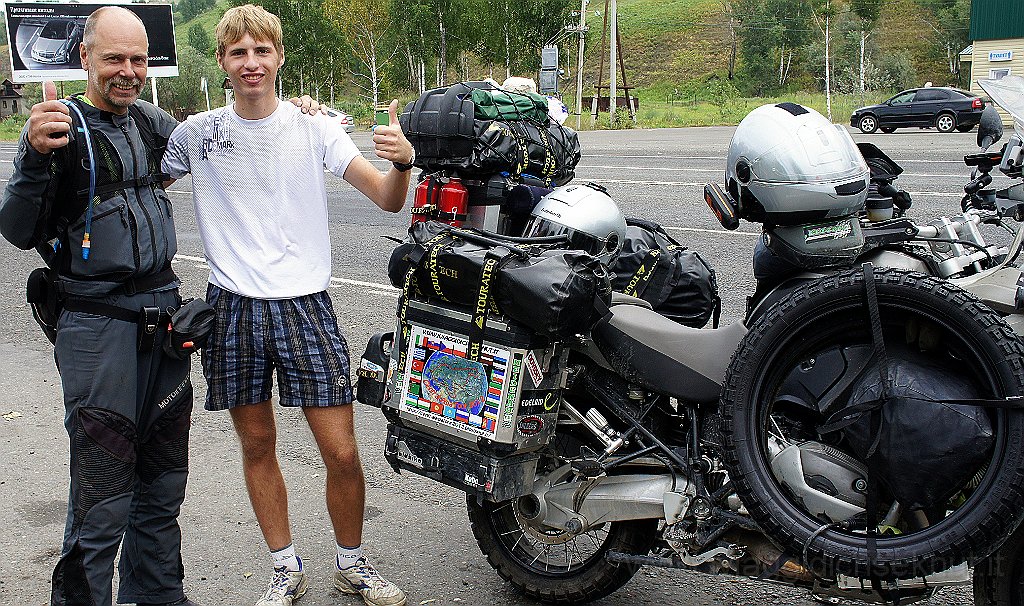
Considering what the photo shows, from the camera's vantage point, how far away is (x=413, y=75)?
65250 millimetres

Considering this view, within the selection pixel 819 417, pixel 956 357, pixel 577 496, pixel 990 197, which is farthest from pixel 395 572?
pixel 990 197

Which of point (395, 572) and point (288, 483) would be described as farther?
point (288, 483)

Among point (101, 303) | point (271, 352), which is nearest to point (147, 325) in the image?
point (101, 303)

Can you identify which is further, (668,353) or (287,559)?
(287,559)

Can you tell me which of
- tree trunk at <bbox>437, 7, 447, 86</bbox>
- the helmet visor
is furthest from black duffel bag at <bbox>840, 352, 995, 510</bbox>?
tree trunk at <bbox>437, 7, 447, 86</bbox>

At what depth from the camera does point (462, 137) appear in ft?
14.5

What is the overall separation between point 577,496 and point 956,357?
132cm

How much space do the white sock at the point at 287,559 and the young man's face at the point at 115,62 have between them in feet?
5.75

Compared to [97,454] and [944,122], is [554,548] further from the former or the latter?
[944,122]

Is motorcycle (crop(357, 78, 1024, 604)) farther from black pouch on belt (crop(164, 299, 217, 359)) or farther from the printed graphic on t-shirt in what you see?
the printed graphic on t-shirt

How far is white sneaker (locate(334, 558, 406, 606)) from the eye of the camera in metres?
3.71

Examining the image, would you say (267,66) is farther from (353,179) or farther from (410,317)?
(410,317)

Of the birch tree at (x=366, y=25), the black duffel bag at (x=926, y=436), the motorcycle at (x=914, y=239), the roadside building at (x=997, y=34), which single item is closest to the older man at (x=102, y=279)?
the motorcycle at (x=914, y=239)

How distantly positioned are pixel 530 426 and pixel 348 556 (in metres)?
1.09
